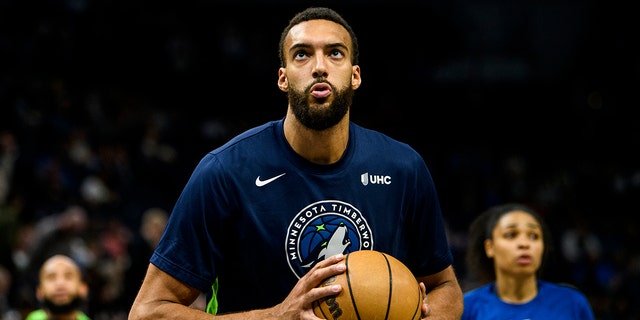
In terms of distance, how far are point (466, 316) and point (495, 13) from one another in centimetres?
1382

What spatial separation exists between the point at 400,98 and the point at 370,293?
47.0 ft

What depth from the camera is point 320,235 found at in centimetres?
347

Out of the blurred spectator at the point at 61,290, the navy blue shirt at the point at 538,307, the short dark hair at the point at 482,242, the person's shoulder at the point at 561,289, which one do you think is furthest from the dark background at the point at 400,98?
the person's shoulder at the point at 561,289

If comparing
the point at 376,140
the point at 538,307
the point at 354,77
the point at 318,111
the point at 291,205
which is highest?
the point at 354,77

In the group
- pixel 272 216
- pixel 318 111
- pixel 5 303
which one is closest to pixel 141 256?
pixel 5 303

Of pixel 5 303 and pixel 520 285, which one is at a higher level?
pixel 520 285

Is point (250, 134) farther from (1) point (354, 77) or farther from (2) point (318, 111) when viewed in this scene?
(1) point (354, 77)

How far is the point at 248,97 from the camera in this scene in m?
16.3

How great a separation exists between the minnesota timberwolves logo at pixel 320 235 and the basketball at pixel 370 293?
0.73 feet

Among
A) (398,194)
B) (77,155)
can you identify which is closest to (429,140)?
(77,155)

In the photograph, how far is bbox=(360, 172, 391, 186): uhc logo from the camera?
363 centimetres

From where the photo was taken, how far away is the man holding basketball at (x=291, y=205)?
344cm

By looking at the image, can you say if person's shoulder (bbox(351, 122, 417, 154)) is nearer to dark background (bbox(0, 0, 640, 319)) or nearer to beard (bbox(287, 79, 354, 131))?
beard (bbox(287, 79, 354, 131))

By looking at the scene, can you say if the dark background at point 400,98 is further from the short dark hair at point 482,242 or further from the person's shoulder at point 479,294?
the person's shoulder at point 479,294
